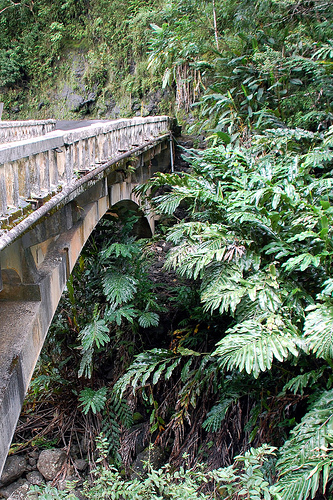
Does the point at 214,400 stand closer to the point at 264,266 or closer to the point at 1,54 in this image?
the point at 264,266

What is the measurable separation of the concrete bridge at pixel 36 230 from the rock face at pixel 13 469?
10.9ft

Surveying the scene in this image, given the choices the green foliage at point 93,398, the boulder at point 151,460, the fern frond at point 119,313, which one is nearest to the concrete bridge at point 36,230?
the fern frond at point 119,313

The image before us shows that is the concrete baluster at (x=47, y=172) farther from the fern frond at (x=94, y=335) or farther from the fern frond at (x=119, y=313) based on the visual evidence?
the fern frond at (x=119, y=313)

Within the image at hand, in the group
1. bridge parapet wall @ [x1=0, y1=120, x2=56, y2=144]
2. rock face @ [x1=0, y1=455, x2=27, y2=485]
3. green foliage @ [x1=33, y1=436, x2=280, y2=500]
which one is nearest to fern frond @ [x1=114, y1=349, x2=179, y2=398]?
green foliage @ [x1=33, y1=436, x2=280, y2=500]

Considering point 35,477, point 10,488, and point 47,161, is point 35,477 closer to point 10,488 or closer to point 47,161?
point 10,488

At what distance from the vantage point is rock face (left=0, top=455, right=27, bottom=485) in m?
5.70

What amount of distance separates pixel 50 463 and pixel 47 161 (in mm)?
4630

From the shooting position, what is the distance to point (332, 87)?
7.67m

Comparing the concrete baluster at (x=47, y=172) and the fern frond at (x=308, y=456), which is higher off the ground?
the concrete baluster at (x=47, y=172)

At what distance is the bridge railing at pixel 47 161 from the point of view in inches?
106

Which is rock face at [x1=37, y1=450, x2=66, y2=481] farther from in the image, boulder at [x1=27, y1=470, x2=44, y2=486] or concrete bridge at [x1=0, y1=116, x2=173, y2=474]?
concrete bridge at [x1=0, y1=116, x2=173, y2=474]

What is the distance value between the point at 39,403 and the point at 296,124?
719 cm

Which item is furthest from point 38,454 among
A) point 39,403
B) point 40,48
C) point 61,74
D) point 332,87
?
point 40,48

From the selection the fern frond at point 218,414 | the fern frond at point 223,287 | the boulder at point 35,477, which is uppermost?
the fern frond at point 223,287
